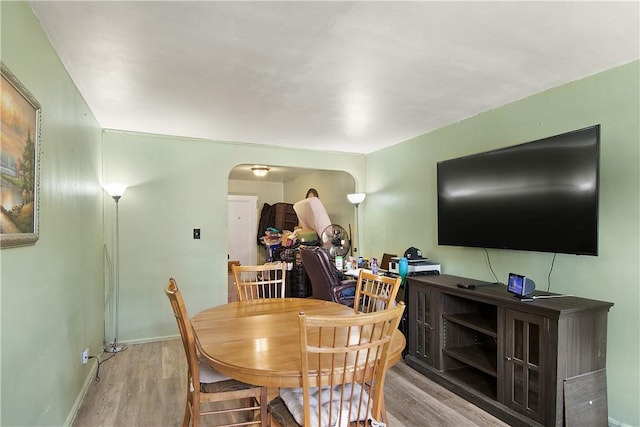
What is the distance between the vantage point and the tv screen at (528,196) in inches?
86.5

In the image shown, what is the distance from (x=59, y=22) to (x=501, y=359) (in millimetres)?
3218

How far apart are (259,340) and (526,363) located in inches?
66.8

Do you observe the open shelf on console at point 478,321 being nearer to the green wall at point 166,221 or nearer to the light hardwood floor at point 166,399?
the light hardwood floor at point 166,399

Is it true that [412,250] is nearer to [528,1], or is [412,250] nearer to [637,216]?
[637,216]

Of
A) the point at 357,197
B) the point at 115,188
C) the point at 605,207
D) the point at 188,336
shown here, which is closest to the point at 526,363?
the point at 605,207

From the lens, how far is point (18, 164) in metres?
1.44

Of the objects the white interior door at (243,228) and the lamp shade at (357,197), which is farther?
the white interior door at (243,228)

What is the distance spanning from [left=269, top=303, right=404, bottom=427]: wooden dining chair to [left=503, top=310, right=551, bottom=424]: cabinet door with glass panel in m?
1.22

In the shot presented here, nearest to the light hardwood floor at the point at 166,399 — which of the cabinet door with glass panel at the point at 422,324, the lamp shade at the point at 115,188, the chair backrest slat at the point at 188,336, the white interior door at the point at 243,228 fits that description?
the cabinet door with glass panel at the point at 422,324

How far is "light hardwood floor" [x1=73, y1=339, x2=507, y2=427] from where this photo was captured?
230 cm

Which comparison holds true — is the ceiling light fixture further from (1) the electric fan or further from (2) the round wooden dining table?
(2) the round wooden dining table

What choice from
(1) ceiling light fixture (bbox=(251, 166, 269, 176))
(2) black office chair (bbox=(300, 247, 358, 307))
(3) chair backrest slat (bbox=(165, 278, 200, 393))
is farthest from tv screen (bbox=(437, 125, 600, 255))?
(1) ceiling light fixture (bbox=(251, 166, 269, 176))

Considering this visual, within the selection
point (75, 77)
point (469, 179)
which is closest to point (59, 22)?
point (75, 77)

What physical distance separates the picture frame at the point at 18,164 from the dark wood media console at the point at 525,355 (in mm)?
2649
